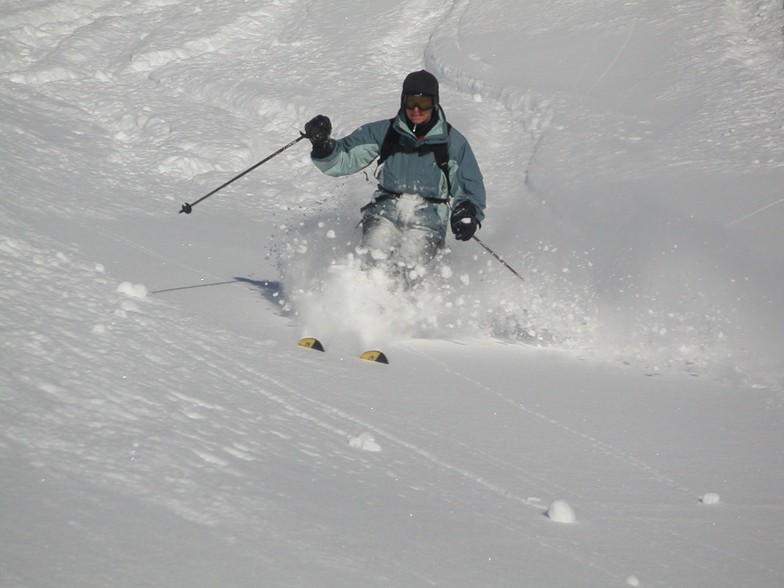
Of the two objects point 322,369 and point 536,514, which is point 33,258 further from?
point 536,514

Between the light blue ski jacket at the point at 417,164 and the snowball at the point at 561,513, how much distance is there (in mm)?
3495

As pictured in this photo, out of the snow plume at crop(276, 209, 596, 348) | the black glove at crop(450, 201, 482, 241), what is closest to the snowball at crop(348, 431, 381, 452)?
the snow plume at crop(276, 209, 596, 348)

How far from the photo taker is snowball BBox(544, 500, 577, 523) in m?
2.88

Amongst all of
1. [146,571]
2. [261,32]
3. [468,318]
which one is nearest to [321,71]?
[261,32]

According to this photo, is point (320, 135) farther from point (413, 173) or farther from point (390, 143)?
point (413, 173)

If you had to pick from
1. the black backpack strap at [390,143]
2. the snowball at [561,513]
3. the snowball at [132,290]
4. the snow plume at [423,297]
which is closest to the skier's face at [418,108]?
the black backpack strap at [390,143]

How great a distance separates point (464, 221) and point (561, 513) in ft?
10.8

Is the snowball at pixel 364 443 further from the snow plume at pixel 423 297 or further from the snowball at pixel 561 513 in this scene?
the snow plume at pixel 423 297

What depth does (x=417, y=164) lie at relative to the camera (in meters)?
6.20

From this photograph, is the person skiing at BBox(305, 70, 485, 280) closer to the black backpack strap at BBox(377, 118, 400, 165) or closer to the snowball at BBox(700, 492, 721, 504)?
the black backpack strap at BBox(377, 118, 400, 165)

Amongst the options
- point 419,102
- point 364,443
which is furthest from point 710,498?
point 419,102

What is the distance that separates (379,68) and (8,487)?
1220 centimetres

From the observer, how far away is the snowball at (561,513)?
9.46ft

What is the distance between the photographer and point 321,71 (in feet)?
44.5
